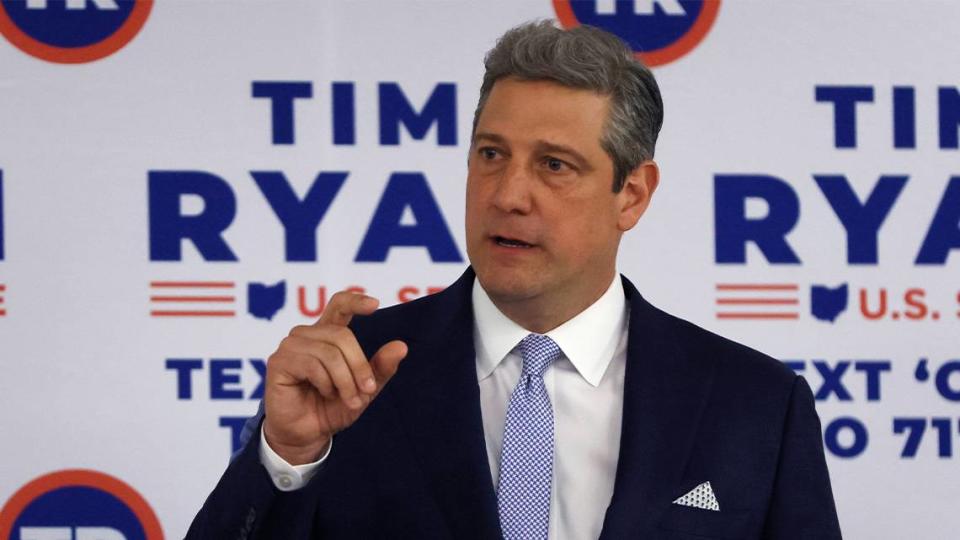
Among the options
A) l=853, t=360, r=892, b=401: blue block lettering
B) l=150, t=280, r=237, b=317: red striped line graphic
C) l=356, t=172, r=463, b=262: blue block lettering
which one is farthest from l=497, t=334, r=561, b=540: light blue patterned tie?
l=853, t=360, r=892, b=401: blue block lettering

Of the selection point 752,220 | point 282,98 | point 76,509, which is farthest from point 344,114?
point 76,509

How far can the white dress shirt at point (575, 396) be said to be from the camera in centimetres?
172

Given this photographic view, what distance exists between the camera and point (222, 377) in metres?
2.75

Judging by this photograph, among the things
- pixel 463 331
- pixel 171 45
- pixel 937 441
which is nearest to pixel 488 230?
pixel 463 331

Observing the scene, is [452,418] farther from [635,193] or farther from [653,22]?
[653,22]

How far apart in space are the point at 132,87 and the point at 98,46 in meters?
0.11

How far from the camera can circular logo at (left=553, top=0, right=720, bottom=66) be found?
2.83 meters

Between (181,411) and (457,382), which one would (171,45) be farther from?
(457,382)

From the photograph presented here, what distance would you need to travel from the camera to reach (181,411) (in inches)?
108

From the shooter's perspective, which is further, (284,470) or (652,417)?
(652,417)

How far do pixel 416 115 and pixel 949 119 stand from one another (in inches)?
45.6

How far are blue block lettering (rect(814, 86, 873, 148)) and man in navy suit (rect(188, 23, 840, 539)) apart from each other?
105cm

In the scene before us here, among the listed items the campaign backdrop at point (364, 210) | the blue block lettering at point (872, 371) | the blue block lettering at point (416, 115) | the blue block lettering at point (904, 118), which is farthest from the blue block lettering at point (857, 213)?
the blue block lettering at point (416, 115)

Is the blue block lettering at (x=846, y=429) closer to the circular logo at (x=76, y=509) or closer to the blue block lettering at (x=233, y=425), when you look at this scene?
the blue block lettering at (x=233, y=425)
